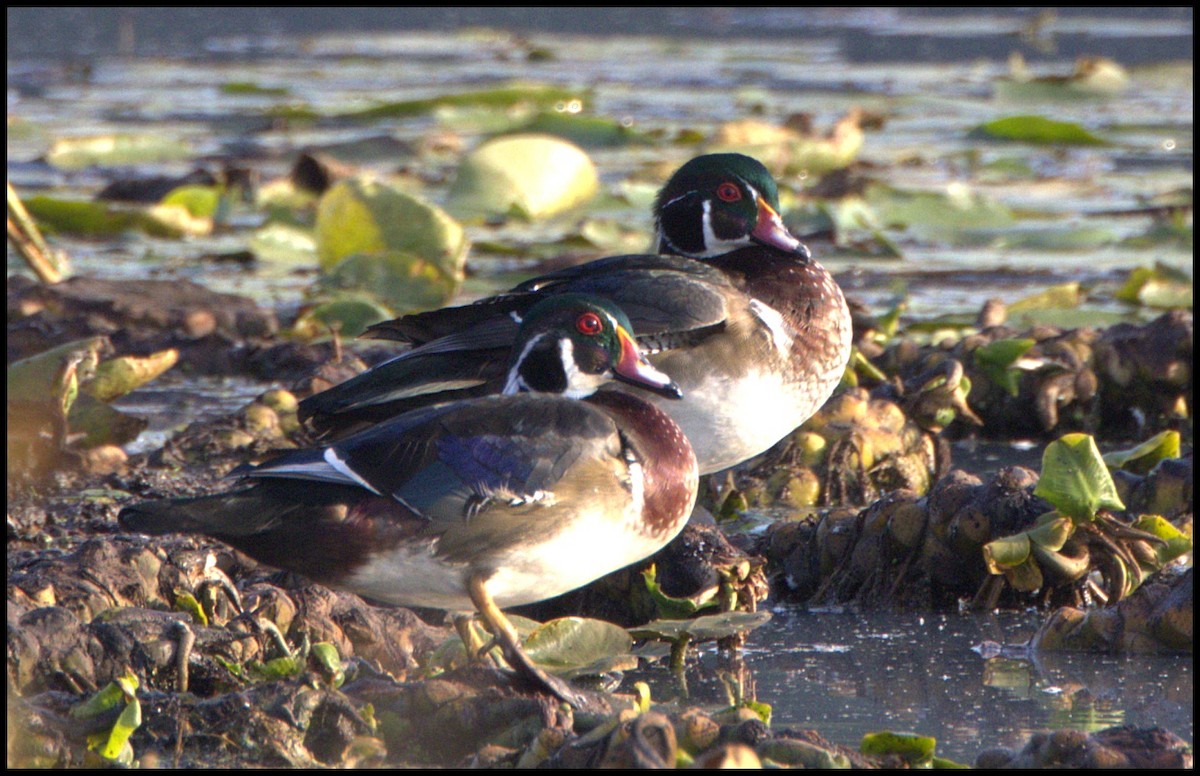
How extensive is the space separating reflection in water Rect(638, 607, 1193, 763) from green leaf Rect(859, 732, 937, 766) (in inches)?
10.4

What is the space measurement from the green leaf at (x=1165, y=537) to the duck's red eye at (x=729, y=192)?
1.50 meters

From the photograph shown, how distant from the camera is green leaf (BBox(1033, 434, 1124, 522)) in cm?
381

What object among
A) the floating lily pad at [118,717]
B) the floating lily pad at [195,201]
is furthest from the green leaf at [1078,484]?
the floating lily pad at [195,201]

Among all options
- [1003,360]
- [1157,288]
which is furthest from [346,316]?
[1157,288]

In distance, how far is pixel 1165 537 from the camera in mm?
3951

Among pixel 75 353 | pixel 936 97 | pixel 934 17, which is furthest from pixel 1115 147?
pixel 934 17

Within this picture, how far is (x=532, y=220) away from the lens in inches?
353

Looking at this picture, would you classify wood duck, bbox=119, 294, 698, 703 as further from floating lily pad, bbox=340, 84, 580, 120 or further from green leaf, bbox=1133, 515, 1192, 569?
floating lily pad, bbox=340, 84, 580, 120

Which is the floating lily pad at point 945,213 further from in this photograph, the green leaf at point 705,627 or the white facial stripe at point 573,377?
the green leaf at point 705,627

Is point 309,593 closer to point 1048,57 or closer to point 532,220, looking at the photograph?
point 532,220

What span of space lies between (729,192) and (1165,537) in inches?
63.0

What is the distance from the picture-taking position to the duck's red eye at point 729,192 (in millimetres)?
4859

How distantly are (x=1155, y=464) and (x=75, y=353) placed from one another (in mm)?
3178

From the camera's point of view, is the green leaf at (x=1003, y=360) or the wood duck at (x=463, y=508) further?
the green leaf at (x=1003, y=360)
